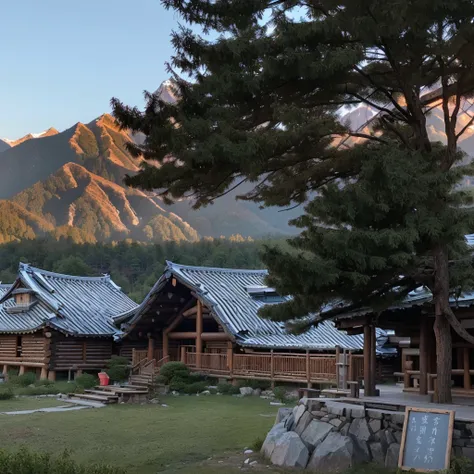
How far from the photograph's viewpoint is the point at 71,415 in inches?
770

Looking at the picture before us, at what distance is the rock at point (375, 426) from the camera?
11.3m

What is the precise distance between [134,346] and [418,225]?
27285 mm

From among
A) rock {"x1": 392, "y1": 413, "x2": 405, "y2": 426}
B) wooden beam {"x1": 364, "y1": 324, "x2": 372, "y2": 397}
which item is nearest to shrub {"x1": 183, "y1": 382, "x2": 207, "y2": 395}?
wooden beam {"x1": 364, "y1": 324, "x2": 372, "y2": 397}

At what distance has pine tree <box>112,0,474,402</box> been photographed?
10219mm

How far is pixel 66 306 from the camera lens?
115ft

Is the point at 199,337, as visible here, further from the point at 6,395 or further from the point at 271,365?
the point at 6,395

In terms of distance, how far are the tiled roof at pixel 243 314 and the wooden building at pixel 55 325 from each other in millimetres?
3986

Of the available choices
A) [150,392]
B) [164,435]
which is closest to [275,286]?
[164,435]

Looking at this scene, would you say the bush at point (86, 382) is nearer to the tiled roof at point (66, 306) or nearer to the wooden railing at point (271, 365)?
the wooden railing at point (271, 365)

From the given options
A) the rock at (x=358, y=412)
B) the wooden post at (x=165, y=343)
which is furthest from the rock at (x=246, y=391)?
the rock at (x=358, y=412)

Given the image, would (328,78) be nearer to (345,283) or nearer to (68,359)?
(345,283)

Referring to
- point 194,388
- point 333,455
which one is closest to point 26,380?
point 194,388

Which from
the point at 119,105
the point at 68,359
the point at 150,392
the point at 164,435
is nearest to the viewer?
the point at 119,105

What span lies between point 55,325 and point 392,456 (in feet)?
82.5
